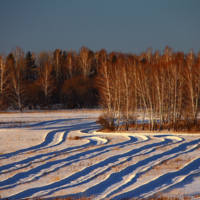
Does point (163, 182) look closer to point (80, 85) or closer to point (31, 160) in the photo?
point (31, 160)

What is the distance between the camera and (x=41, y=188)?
821 centimetres

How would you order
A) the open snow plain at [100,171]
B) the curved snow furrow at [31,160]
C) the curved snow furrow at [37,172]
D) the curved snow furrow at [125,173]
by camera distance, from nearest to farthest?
the open snow plain at [100,171] → the curved snow furrow at [125,173] → the curved snow furrow at [37,172] → the curved snow furrow at [31,160]

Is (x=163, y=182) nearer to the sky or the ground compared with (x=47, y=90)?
nearer to the ground

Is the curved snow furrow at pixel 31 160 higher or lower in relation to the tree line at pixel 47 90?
lower

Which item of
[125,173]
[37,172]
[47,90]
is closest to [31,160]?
[37,172]

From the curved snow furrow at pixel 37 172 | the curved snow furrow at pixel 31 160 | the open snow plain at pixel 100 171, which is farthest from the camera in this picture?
the curved snow furrow at pixel 31 160

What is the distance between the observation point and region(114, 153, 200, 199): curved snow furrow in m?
7.84

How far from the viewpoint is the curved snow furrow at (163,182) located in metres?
7.84

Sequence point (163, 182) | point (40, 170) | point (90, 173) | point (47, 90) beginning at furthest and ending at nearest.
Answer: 1. point (47, 90)
2. point (40, 170)
3. point (90, 173)
4. point (163, 182)

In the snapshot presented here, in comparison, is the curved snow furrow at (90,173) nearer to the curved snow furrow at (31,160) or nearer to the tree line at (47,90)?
the curved snow furrow at (31,160)

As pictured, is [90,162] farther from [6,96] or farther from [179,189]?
[6,96]

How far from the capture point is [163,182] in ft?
29.1

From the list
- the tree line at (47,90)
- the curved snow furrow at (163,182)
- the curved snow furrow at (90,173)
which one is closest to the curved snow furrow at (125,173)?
the curved snow furrow at (90,173)

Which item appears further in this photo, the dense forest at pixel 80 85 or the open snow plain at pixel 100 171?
the dense forest at pixel 80 85
